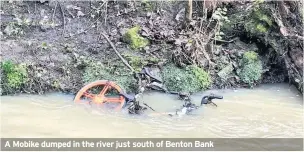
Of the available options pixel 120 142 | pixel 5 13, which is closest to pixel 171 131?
pixel 120 142

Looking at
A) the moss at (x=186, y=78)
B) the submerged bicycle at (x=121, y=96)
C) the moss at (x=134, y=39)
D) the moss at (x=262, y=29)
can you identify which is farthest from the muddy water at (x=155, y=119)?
the moss at (x=262, y=29)

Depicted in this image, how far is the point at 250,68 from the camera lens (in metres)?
8.08

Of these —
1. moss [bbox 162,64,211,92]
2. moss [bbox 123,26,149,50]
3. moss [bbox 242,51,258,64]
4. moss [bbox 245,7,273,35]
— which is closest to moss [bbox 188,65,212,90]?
moss [bbox 162,64,211,92]

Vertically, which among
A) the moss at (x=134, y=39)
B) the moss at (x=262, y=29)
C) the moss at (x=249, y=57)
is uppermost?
the moss at (x=262, y=29)

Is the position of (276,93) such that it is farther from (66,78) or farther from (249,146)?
(66,78)

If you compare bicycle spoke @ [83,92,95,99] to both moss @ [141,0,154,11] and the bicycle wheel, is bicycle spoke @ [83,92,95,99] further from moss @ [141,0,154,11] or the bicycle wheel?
moss @ [141,0,154,11]

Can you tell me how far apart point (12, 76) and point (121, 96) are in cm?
171

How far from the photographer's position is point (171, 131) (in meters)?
6.15

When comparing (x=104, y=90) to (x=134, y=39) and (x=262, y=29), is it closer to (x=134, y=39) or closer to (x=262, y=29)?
(x=134, y=39)

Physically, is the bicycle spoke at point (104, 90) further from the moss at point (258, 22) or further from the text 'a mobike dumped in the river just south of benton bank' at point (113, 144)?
the moss at point (258, 22)

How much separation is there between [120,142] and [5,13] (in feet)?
12.9
